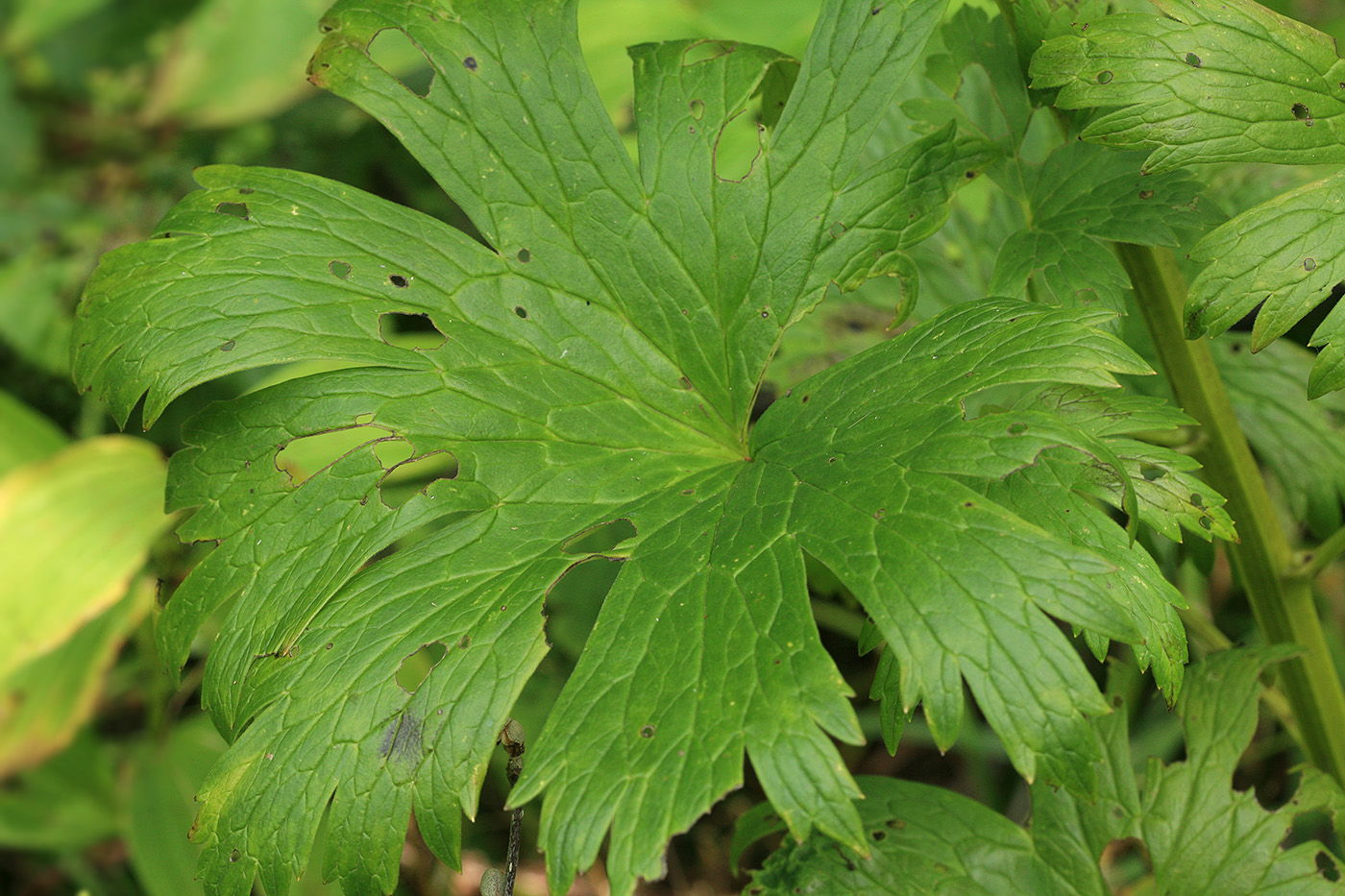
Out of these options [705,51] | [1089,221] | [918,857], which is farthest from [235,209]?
[918,857]

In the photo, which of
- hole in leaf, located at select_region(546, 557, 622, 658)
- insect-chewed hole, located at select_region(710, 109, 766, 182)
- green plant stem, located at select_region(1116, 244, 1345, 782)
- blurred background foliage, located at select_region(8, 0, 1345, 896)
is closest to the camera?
green plant stem, located at select_region(1116, 244, 1345, 782)

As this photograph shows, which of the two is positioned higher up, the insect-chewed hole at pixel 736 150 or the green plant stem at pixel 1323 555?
the insect-chewed hole at pixel 736 150

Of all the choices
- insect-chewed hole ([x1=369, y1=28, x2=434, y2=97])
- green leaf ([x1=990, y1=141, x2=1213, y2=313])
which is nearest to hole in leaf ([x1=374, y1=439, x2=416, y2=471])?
insect-chewed hole ([x1=369, y1=28, x2=434, y2=97])

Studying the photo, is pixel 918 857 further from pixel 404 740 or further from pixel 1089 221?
pixel 1089 221

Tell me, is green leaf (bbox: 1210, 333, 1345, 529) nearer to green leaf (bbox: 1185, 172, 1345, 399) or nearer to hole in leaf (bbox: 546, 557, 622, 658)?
green leaf (bbox: 1185, 172, 1345, 399)

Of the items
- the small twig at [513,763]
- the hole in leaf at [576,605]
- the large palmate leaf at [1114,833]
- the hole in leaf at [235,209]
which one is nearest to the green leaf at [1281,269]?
the large palmate leaf at [1114,833]

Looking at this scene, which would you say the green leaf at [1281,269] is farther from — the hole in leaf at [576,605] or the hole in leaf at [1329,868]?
the hole in leaf at [576,605]
